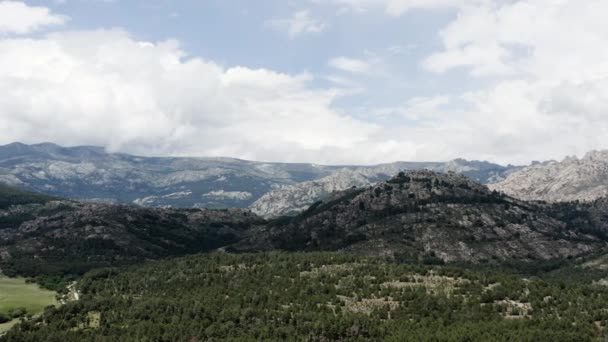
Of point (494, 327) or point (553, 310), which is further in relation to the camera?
point (553, 310)

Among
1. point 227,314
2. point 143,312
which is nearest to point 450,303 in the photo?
point 227,314

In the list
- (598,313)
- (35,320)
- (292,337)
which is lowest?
(35,320)

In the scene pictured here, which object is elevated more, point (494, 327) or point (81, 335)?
point (494, 327)

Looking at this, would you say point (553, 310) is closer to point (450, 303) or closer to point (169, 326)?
point (450, 303)

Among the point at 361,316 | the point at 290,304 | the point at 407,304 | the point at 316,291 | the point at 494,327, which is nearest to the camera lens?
the point at 494,327

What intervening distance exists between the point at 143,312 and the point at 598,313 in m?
146

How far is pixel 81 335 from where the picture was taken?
172375mm

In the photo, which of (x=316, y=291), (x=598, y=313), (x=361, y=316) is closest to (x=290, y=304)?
(x=316, y=291)

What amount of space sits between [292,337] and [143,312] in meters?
64.6

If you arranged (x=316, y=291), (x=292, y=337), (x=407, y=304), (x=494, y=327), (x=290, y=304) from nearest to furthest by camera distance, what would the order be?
(x=494, y=327) < (x=292, y=337) < (x=407, y=304) < (x=290, y=304) < (x=316, y=291)

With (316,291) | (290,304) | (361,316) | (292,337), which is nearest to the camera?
(292,337)

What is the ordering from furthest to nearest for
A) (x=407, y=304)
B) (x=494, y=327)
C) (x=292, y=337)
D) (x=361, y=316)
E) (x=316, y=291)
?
(x=316, y=291)
(x=407, y=304)
(x=361, y=316)
(x=292, y=337)
(x=494, y=327)

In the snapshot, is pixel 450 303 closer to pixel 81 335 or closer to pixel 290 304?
pixel 290 304

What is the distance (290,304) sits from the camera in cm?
18712
